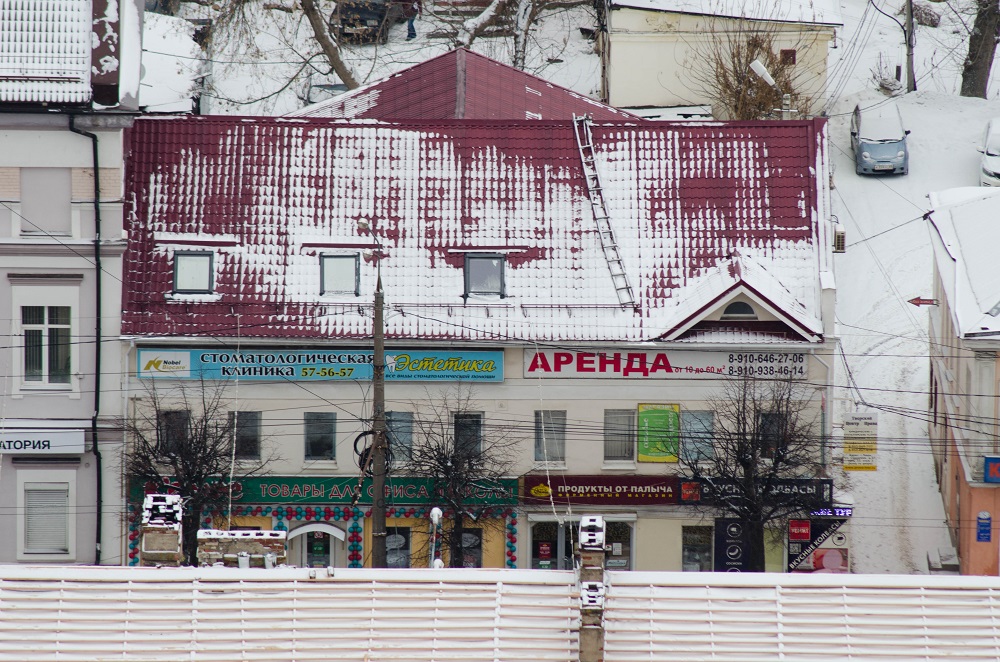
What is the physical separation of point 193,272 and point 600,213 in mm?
9181

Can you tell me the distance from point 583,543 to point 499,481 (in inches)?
507

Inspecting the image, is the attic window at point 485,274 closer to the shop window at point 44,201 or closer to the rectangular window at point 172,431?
the rectangular window at point 172,431

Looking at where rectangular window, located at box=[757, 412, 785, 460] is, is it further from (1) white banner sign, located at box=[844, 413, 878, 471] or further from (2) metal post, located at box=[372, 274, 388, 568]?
(2) metal post, located at box=[372, 274, 388, 568]

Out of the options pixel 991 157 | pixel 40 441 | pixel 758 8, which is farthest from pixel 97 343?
pixel 991 157

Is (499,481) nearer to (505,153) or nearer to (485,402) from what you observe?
(485,402)

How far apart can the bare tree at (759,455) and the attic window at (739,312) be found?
1351 mm

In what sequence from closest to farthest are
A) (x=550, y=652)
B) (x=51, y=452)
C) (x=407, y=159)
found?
1. (x=550, y=652)
2. (x=51, y=452)
3. (x=407, y=159)

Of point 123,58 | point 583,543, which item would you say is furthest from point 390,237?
point 583,543

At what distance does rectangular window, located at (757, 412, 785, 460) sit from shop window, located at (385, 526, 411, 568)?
26.5 ft

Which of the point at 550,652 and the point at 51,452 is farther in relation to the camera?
the point at 51,452

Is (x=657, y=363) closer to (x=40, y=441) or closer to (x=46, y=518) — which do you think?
(x=40, y=441)

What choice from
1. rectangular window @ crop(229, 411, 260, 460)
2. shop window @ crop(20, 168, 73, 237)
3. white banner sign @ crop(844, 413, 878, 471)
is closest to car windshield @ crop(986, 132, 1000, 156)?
white banner sign @ crop(844, 413, 878, 471)

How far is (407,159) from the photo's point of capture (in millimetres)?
36156

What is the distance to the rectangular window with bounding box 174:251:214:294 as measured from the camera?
3441 centimetres
